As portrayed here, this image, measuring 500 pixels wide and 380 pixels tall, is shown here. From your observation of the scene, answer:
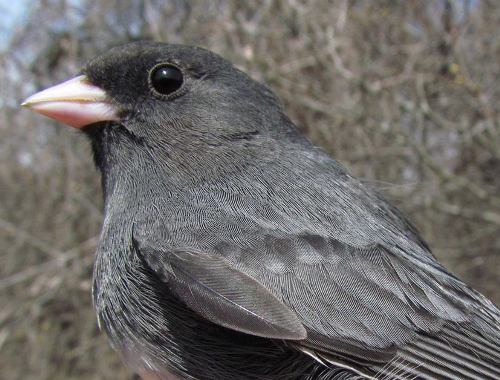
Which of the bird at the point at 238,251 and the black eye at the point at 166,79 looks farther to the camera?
the black eye at the point at 166,79

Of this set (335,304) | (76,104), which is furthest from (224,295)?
(76,104)

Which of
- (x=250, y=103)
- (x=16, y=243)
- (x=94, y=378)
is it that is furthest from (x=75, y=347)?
(x=250, y=103)

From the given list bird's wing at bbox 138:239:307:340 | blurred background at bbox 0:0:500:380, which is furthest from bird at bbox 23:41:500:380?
blurred background at bbox 0:0:500:380

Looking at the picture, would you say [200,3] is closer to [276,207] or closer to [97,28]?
[97,28]

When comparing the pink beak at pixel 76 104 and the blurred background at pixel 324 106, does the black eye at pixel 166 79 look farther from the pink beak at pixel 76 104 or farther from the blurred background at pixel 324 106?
the blurred background at pixel 324 106

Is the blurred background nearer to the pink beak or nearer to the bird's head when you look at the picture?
the bird's head

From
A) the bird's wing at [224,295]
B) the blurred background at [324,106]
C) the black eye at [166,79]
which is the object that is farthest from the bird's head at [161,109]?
the blurred background at [324,106]

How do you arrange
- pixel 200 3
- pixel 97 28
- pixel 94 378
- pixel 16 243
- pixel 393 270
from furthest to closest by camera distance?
pixel 94 378 → pixel 16 243 → pixel 97 28 → pixel 200 3 → pixel 393 270
